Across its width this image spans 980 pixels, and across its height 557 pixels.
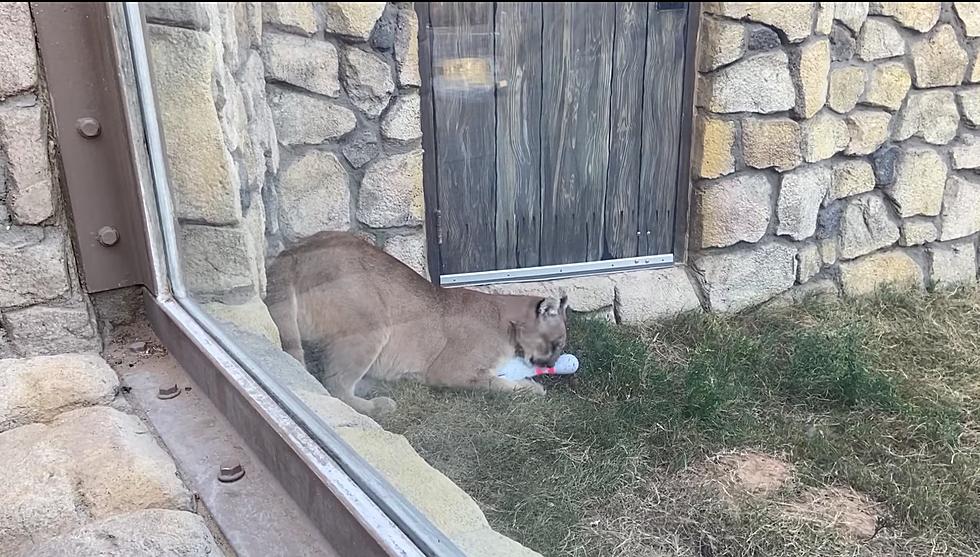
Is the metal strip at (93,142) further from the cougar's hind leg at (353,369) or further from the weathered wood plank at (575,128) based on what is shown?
the weathered wood plank at (575,128)

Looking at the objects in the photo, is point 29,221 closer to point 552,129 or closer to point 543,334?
point 543,334

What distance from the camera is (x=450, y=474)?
45.9 inches

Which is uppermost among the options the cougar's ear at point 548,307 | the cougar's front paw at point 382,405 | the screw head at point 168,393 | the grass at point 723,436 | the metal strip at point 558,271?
the screw head at point 168,393

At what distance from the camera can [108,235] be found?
1.36 metres

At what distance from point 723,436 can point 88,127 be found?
4.69ft

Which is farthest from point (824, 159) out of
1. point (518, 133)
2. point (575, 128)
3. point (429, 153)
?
point (429, 153)

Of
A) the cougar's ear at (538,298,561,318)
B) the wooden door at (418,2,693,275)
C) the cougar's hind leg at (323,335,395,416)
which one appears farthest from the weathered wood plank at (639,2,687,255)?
the cougar's hind leg at (323,335,395,416)

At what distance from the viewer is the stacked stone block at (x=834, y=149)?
2568 mm

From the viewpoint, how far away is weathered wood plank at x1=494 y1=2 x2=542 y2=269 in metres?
2.33

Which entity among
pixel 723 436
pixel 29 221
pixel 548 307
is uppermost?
pixel 29 221

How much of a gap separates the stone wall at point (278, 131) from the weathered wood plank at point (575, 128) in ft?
1.47

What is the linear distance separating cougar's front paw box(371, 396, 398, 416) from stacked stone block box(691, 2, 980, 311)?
1.53 meters

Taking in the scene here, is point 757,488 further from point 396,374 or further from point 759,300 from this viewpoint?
point 759,300

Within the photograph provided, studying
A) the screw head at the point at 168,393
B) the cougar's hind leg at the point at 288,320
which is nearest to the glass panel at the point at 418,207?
the cougar's hind leg at the point at 288,320
